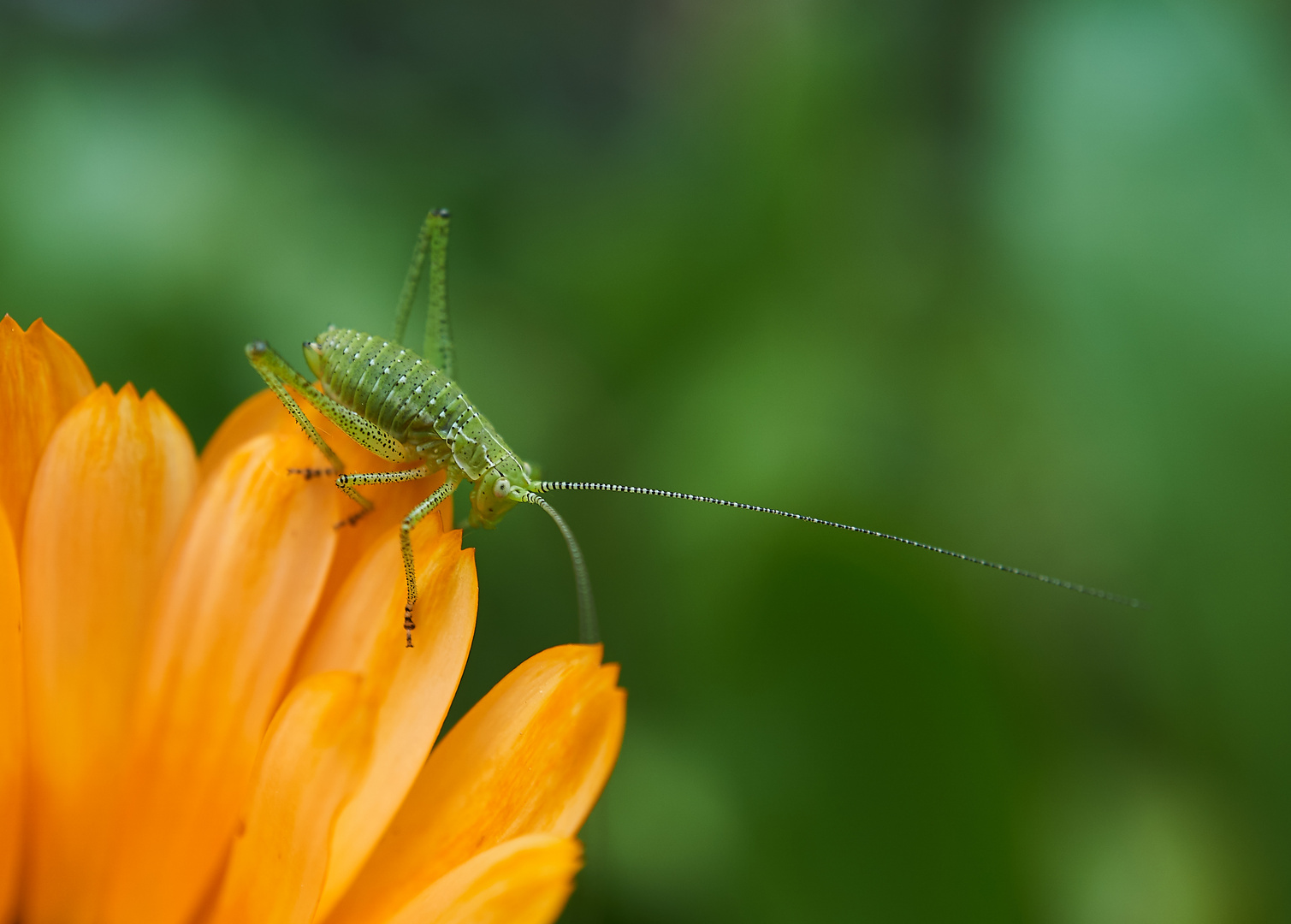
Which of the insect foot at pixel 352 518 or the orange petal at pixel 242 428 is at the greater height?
the orange petal at pixel 242 428

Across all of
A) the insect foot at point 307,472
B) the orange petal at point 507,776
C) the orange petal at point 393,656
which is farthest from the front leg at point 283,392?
the orange petal at point 507,776

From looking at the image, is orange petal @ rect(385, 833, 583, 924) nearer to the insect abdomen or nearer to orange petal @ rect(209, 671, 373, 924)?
orange petal @ rect(209, 671, 373, 924)

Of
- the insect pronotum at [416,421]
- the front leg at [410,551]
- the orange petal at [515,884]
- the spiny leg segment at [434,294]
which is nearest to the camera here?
the orange petal at [515,884]

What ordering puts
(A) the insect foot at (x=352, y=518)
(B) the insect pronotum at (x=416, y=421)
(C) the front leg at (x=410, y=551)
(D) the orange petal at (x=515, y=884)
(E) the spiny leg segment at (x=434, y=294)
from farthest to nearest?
(E) the spiny leg segment at (x=434, y=294), (B) the insect pronotum at (x=416, y=421), (A) the insect foot at (x=352, y=518), (C) the front leg at (x=410, y=551), (D) the orange petal at (x=515, y=884)

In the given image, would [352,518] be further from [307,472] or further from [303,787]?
[303,787]

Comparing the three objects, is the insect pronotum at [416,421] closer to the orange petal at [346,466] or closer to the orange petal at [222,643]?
the orange petal at [346,466]

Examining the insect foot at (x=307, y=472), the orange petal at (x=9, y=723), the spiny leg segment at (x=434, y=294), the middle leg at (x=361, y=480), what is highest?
the spiny leg segment at (x=434, y=294)

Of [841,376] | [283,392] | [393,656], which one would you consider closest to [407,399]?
[283,392]
